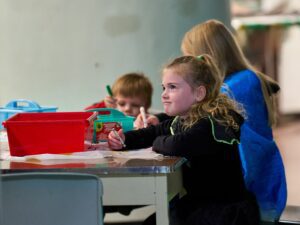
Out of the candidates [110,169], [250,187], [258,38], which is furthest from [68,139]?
[258,38]

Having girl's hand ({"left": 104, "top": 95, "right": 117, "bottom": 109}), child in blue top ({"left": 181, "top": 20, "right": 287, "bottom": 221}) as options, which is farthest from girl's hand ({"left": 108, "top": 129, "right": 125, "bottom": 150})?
girl's hand ({"left": 104, "top": 95, "right": 117, "bottom": 109})

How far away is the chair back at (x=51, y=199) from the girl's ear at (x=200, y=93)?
91cm

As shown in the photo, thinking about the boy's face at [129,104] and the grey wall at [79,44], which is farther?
the grey wall at [79,44]

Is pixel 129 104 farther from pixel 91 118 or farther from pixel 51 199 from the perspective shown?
pixel 51 199

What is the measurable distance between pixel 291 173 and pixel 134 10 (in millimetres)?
3229

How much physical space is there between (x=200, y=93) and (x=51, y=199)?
996 millimetres

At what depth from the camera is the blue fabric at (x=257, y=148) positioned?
327 centimetres

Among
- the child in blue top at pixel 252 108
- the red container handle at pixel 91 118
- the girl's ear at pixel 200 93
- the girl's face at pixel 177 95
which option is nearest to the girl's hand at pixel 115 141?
the red container handle at pixel 91 118

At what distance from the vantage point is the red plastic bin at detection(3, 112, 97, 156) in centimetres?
257

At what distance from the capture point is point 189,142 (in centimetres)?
258

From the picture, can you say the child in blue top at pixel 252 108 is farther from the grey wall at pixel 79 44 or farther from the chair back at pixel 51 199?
the chair back at pixel 51 199

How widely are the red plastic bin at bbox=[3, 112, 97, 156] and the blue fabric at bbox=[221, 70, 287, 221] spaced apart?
0.90 meters

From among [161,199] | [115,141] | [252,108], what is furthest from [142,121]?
[161,199]

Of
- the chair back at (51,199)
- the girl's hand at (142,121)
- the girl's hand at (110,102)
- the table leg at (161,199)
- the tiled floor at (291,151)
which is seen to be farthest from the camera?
the tiled floor at (291,151)
